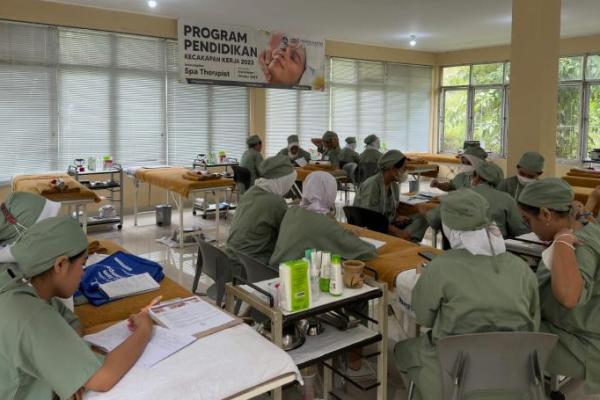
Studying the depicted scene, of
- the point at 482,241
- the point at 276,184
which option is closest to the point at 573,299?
the point at 482,241

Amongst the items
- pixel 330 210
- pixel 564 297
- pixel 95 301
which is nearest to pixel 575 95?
pixel 330 210

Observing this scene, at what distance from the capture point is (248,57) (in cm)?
775

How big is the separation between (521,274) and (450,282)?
24 cm

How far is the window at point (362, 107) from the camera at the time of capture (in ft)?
28.8

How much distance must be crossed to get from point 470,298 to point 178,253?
12.8ft

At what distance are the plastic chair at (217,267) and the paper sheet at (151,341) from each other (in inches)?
35.0

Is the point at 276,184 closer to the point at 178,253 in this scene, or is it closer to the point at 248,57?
the point at 178,253

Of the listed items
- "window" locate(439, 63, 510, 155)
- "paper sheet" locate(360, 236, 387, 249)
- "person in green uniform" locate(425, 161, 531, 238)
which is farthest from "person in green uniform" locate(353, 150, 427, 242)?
"window" locate(439, 63, 510, 155)

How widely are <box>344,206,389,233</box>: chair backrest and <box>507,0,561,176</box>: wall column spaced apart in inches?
71.3

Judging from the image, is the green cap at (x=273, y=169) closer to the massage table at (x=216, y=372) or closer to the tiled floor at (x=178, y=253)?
the tiled floor at (x=178, y=253)

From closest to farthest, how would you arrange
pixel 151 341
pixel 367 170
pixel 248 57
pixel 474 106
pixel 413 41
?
pixel 151 341
pixel 367 170
pixel 248 57
pixel 413 41
pixel 474 106

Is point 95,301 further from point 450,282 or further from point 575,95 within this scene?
point 575,95

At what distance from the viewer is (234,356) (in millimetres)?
1504

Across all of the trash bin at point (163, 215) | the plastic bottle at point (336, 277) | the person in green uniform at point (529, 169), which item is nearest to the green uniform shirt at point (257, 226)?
the plastic bottle at point (336, 277)
